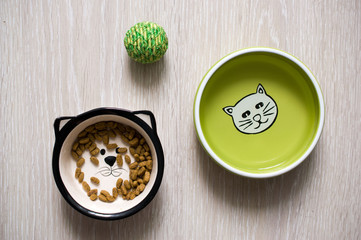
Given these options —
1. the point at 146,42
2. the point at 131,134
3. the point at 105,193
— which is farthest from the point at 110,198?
the point at 146,42

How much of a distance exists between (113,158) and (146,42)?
0.21 metres

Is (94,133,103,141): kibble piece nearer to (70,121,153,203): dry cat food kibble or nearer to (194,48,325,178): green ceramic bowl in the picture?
(70,121,153,203): dry cat food kibble

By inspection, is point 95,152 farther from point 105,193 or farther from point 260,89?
point 260,89

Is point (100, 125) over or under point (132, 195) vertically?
over

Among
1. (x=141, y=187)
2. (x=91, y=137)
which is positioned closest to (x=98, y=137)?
(x=91, y=137)

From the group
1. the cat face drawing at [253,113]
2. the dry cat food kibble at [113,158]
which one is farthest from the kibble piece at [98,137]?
the cat face drawing at [253,113]

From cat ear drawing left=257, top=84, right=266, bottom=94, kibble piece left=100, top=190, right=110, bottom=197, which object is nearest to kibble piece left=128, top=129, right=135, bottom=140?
kibble piece left=100, top=190, right=110, bottom=197

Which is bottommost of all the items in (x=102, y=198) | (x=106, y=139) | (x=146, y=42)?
(x=102, y=198)

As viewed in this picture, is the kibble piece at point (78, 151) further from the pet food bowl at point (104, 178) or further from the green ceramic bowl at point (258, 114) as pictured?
the green ceramic bowl at point (258, 114)

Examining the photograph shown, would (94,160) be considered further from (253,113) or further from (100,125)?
(253,113)

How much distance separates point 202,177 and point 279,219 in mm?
163

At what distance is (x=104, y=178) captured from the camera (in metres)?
0.56

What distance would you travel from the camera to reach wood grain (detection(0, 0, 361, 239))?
22.6 inches

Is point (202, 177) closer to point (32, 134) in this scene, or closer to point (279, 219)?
point (279, 219)
